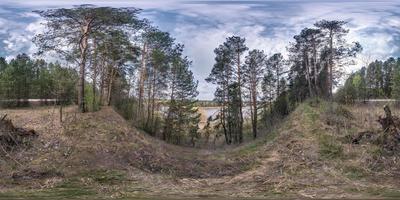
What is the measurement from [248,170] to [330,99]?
665 cm

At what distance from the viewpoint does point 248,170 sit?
631 inches

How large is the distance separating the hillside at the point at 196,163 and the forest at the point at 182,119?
5 cm

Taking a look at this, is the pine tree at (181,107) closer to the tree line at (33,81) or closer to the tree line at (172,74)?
the tree line at (172,74)

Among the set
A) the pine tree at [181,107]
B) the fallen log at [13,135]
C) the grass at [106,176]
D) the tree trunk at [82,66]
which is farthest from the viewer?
the pine tree at [181,107]

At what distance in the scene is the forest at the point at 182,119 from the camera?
1373 cm

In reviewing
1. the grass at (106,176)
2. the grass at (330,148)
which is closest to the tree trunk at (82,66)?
the grass at (106,176)

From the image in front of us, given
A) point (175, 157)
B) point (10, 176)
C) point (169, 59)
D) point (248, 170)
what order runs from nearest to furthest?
1. point (10, 176)
2. point (248, 170)
3. point (175, 157)
4. point (169, 59)

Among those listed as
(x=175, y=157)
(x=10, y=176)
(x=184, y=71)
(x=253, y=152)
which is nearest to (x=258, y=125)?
(x=184, y=71)

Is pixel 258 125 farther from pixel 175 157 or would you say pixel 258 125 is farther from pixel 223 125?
pixel 175 157

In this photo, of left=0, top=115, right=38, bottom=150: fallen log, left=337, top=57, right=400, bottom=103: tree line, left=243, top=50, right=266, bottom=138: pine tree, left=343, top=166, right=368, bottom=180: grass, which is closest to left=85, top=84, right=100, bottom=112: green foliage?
left=0, top=115, right=38, bottom=150: fallen log

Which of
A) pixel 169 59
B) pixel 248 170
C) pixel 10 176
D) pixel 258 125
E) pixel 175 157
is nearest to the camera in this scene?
pixel 10 176

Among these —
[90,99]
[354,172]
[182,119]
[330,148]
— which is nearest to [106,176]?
[354,172]

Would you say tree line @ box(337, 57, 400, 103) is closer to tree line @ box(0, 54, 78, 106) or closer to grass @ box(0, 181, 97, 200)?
tree line @ box(0, 54, 78, 106)

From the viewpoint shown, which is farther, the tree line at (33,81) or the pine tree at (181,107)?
the pine tree at (181,107)
